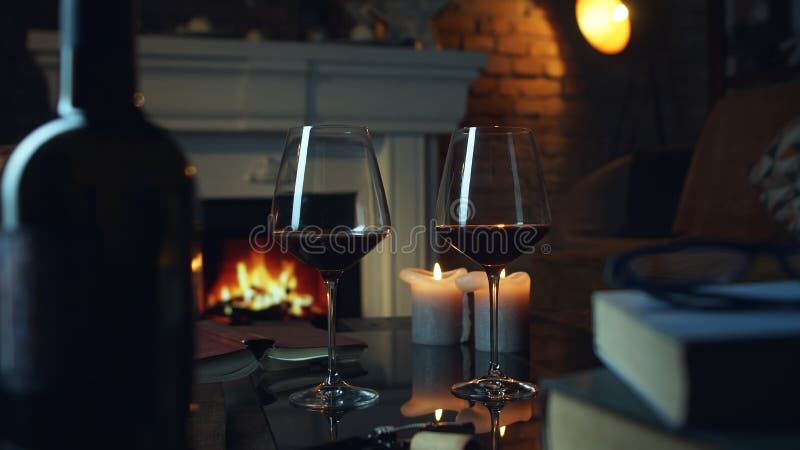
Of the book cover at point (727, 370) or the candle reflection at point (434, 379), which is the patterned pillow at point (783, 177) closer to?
the candle reflection at point (434, 379)

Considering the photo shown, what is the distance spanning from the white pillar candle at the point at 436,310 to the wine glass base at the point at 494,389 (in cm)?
24

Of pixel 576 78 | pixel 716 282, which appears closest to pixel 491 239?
pixel 716 282

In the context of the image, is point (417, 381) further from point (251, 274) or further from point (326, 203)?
point (251, 274)

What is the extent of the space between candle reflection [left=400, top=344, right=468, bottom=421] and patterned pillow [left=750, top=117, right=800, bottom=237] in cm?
145

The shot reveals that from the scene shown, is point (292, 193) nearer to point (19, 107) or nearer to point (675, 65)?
point (19, 107)

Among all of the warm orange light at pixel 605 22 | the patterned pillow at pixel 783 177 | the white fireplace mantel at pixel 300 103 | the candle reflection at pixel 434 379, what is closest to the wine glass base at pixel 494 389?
the candle reflection at pixel 434 379

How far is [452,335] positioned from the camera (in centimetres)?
105

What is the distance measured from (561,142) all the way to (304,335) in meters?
3.22

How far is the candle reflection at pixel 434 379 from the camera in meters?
0.72

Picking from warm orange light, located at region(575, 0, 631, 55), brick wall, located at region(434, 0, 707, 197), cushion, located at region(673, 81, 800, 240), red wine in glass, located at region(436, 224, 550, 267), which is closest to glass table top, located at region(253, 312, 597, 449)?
red wine in glass, located at region(436, 224, 550, 267)

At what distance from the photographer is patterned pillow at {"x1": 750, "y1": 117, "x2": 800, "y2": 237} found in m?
2.12

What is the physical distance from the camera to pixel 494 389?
75 centimetres

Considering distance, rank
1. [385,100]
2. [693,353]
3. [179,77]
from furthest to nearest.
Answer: [385,100] < [179,77] < [693,353]

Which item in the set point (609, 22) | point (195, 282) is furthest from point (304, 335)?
point (609, 22)
